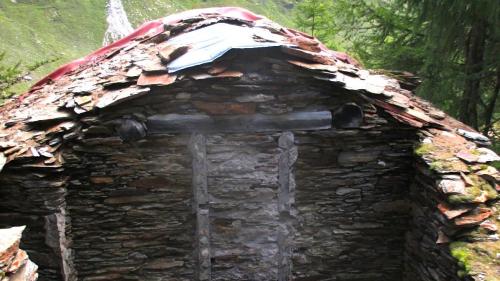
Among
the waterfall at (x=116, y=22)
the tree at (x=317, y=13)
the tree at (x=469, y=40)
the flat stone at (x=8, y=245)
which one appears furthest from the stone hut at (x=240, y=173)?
the waterfall at (x=116, y=22)

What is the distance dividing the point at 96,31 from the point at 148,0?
7.46 meters

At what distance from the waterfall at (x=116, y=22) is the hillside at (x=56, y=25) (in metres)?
0.67

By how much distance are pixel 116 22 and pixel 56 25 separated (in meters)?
4.06

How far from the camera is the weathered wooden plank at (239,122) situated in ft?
18.2

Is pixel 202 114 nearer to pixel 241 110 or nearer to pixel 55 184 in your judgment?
pixel 241 110

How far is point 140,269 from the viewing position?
6023 mm

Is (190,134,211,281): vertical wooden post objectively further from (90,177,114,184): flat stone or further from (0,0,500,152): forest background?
(0,0,500,152): forest background

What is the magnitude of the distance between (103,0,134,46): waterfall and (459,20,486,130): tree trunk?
23.6 meters

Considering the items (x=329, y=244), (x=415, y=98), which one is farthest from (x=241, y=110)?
(x=415, y=98)

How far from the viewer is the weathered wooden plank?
18.2 ft

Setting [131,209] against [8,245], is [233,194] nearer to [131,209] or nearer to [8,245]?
[131,209]

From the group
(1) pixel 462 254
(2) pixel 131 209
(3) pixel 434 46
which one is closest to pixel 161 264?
(2) pixel 131 209

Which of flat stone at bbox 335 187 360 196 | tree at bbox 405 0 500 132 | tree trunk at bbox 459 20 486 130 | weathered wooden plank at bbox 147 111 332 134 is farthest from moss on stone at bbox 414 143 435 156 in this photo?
tree trunk at bbox 459 20 486 130

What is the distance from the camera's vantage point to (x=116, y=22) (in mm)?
31344
